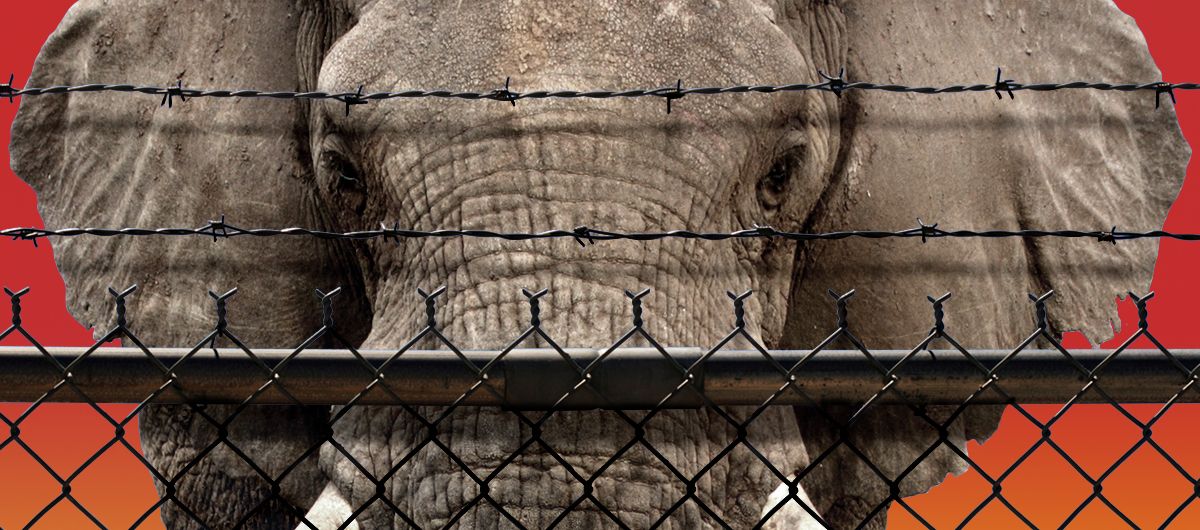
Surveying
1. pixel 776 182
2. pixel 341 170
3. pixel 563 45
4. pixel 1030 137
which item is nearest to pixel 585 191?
pixel 563 45

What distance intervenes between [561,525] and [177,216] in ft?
6.39

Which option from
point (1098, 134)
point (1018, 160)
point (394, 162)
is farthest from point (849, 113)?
point (394, 162)

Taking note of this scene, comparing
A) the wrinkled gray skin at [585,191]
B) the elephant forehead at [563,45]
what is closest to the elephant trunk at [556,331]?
the wrinkled gray skin at [585,191]

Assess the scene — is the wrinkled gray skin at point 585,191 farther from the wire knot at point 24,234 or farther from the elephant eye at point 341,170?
the wire knot at point 24,234

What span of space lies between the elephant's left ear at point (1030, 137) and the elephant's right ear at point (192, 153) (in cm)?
158

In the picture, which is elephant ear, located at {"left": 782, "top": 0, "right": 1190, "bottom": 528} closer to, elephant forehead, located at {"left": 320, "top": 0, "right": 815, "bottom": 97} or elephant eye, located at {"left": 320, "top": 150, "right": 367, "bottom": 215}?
elephant forehead, located at {"left": 320, "top": 0, "right": 815, "bottom": 97}

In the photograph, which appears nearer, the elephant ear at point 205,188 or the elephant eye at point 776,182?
the elephant eye at point 776,182

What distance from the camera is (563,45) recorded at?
158 inches

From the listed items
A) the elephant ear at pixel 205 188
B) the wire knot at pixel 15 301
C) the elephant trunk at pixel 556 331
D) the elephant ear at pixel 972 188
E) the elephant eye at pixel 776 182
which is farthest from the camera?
the elephant ear at pixel 205 188

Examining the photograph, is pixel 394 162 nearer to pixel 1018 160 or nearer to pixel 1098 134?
pixel 1018 160

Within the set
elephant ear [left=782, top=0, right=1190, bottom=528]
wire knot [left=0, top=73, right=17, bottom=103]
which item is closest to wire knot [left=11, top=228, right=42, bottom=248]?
wire knot [left=0, top=73, right=17, bottom=103]

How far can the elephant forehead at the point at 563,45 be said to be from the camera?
13.1ft

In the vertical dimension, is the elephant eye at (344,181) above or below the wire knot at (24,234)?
below

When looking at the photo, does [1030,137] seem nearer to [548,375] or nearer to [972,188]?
[972,188]
